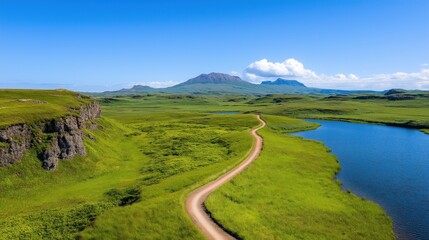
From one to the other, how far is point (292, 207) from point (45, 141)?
55.1 m

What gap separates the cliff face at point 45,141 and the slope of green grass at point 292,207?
133 feet

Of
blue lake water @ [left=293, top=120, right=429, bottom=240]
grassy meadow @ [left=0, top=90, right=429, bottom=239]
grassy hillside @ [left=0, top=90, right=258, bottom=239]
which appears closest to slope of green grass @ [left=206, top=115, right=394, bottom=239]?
grassy meadow @ [left=0, top=90, right=429, bottom=239]

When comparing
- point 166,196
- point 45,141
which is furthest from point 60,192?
point 166,196

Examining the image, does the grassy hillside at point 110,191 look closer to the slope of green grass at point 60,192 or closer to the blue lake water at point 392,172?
the slope of green grass at point 60,192

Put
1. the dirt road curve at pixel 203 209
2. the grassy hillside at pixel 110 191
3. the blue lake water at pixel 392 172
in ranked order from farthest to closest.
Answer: the blue lake water at pixel 392 172
the grassy hillside at pixel 110 191
the dirt road curve at pixel 203 209

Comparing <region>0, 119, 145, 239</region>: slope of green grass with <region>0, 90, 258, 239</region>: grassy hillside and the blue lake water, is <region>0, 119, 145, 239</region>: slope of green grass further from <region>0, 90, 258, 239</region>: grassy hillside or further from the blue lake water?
the blue lake water

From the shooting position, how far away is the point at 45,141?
7138 cm

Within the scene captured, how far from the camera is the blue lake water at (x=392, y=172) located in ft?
170

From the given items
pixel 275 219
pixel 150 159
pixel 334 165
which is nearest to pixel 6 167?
pixel 150 159

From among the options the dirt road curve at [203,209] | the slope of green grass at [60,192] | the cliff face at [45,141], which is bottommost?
the slope of green grass at [60,192]

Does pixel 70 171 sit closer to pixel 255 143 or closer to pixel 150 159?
pixel 150 159

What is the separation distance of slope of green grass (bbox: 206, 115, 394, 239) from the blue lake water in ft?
11.4

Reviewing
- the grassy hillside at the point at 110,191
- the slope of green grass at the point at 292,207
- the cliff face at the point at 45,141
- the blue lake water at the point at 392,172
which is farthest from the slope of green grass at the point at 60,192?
the blue lake water at the point at 392,172

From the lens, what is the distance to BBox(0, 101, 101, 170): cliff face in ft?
208
